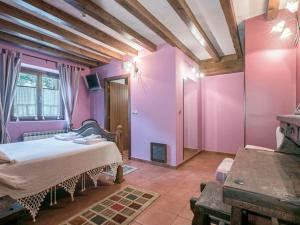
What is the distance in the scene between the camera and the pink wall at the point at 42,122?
3.53m

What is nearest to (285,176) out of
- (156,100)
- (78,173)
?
(78,173)

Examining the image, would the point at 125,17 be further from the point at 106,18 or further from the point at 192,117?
the point at 192,117

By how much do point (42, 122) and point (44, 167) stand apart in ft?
8.41

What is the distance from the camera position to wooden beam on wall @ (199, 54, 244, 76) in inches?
165

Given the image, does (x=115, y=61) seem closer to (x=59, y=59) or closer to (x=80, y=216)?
(x=59, y=59)

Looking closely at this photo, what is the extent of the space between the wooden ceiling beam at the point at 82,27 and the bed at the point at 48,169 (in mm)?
1883

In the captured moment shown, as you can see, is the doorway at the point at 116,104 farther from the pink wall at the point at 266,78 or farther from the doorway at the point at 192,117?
the pink wall at the point at 266,78

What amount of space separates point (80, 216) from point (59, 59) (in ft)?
12.4

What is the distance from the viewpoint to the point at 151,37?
3.27 metres

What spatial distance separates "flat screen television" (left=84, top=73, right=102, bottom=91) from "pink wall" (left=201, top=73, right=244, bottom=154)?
3.00m

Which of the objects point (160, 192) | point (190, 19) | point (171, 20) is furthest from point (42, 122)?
point (190, 19)

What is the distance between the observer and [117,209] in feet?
6.61

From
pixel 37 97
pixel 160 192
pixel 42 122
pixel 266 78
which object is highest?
pixel 266 78

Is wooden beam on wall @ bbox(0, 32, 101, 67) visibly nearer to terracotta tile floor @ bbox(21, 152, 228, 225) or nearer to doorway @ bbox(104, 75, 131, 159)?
doorway @ bbox(104, 75, 131, 159)
